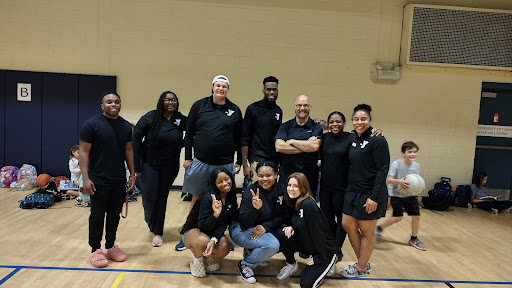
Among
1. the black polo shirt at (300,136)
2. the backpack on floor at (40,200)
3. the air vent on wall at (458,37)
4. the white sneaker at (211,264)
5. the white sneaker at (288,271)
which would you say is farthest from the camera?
the air vent on wall at (458,37)

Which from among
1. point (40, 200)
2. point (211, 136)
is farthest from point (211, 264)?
point (40, 200)

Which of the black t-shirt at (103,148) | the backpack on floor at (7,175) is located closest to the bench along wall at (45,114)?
the backpack on floor at (7,175)

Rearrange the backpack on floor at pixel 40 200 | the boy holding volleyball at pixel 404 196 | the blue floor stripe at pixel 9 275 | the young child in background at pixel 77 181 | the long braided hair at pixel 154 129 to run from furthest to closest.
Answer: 1. the young child in background at pixel 77 181
2. the backpack on floor at pixel 40 200
3. the boy holding volleyball at pixel 404 196
4. the long braided hair at pixel 154 129
5. the blue floor stripe at pixel 9 275

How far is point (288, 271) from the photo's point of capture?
3268 millimetres

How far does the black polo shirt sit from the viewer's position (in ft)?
11.4

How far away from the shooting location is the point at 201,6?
260 inches

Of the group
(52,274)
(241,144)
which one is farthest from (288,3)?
(52,274)

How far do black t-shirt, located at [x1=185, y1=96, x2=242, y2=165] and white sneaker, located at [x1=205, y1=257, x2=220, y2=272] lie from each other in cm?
95

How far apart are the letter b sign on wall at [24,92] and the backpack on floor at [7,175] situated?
1.29m

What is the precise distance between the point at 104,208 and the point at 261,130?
5.51 ft

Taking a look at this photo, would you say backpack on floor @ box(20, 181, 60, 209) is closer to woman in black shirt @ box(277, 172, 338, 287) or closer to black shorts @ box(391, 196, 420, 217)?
woman in black shirt @ box(277, 172, 338, 287)

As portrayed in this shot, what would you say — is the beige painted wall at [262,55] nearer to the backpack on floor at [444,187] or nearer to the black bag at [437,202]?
the backpack on floor at [444,187]

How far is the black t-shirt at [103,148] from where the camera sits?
3.14 metres

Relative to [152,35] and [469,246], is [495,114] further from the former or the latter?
[152,35]
